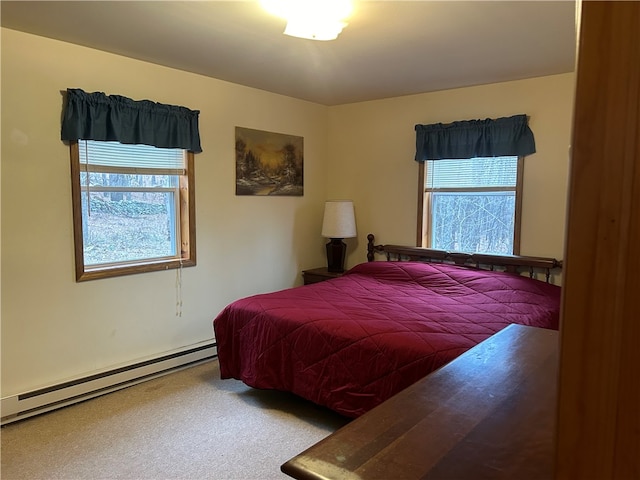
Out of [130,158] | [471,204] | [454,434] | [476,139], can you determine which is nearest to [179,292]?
[130,158]

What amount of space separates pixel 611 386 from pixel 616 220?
0.19 m

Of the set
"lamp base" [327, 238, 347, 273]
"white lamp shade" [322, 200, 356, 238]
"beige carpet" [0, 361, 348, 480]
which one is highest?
"white lamp shade" [322, 200, 356, 238]

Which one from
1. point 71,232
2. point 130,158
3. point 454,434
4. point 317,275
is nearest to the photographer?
point 454,434

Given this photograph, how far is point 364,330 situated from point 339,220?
1995 mm

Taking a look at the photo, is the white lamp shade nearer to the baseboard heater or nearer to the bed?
the bed

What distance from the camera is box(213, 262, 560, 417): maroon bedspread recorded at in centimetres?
242

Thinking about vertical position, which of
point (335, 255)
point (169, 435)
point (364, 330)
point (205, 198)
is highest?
point (205, 198)

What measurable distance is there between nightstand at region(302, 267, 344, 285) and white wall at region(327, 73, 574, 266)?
0.43m

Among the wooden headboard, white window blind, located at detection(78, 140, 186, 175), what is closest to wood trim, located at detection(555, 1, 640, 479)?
white window blind, located at detection(78, 140, 186, 175)

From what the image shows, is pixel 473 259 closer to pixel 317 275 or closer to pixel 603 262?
pixel 317 275

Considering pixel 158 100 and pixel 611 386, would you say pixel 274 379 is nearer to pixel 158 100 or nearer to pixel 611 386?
pixel 158 100

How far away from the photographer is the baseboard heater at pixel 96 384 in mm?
2762

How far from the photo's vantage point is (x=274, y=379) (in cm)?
288

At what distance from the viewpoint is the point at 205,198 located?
12.4 feet
